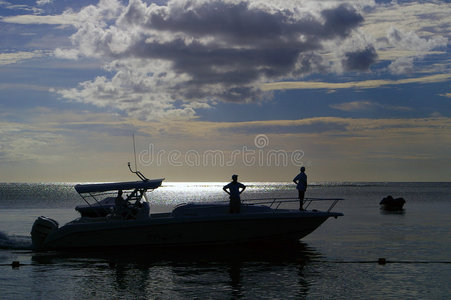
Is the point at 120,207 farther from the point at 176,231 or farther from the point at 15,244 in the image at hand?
the point at 15,244

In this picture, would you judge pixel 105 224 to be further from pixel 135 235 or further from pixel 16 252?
pixel 16 252

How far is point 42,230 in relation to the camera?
22.8 m

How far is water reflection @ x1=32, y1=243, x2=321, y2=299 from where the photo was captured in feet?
48.9

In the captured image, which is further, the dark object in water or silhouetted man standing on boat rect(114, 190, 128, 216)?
the dark object in water

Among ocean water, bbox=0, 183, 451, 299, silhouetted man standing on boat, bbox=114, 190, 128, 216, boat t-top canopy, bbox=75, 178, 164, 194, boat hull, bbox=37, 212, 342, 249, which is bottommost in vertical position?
ocean water, bbox=0, 183, 451, 299

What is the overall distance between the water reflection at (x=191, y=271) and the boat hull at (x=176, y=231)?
1.29 feet

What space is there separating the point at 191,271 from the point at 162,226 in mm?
4087

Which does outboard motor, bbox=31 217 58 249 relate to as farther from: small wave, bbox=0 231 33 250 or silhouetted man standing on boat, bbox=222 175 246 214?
silhouetted man standing on boat, bbox=222 175 246 214

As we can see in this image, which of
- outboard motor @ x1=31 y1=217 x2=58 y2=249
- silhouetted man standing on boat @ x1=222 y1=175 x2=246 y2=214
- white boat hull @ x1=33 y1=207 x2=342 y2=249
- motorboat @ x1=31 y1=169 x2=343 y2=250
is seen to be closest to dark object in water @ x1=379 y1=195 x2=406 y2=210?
motorboat @ x1=31 y1=169 x2=343 y2=250

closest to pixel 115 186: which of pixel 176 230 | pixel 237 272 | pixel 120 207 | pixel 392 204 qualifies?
pixel 120 207

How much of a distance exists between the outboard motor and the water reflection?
2.42 ft

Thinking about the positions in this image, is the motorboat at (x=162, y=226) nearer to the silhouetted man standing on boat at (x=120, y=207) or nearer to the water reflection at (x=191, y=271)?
the silhouetted man standing on boat at (x=120, y=207)

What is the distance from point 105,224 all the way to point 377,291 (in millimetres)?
11194

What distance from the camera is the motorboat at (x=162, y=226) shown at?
21766 millimetres
